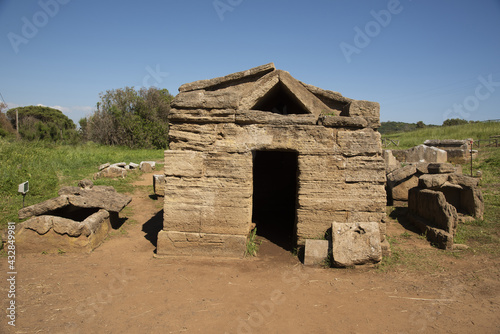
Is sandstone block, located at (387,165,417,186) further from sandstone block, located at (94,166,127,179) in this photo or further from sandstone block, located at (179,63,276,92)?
sandstone block, located at (94,166,127,179)

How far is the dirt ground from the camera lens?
12.3 ft

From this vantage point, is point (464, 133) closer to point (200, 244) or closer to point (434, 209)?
point (434, 209)

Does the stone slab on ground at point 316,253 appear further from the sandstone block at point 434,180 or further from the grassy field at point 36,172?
the grassy field at point 36,172

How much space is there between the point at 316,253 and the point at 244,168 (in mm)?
2000

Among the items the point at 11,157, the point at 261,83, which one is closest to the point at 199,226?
the point at 261,83

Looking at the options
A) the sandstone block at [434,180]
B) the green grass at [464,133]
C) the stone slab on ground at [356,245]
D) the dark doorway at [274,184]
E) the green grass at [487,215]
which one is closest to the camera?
the stone slab on ground at [356,245]

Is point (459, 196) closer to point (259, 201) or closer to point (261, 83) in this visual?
point (259, 201)

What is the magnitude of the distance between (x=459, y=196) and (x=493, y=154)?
33.0 ft

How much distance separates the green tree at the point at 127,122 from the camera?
25.0 m

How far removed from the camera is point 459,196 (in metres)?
8.46

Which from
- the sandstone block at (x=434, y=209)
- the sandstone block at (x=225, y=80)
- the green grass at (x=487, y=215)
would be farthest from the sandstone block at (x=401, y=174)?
the sandstone block at (x=225, y=80)

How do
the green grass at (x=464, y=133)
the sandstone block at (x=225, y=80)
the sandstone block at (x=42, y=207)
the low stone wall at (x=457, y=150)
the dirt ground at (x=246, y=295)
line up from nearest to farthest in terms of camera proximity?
the dirt ground at (x=246, y=295)
the sandstone block at (x=42, y=207)
the sandstone block at (x=225, y=80)
the low stone wall at (x=457, y=150)
the green grass at (x=464, y=133)

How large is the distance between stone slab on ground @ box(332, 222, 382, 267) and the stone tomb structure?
13.9 inches

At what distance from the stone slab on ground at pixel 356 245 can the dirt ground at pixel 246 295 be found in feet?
0.60
